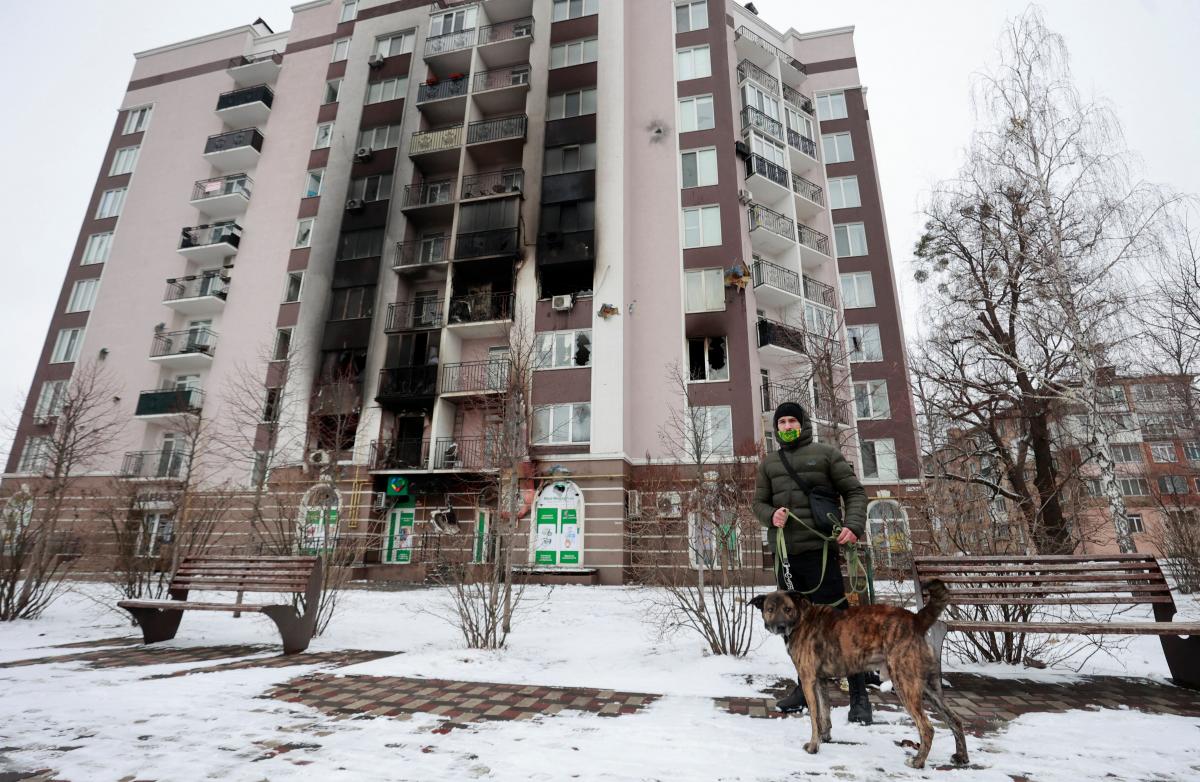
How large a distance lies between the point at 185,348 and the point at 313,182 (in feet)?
34.0

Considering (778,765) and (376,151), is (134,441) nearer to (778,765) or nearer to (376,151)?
(376,151)

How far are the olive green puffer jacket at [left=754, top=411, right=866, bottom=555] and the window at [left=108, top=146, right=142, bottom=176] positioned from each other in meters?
43.4

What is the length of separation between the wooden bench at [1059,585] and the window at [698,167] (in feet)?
73.0

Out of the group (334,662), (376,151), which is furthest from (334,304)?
(334,662)

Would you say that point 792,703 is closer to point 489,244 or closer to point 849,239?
point 489,244

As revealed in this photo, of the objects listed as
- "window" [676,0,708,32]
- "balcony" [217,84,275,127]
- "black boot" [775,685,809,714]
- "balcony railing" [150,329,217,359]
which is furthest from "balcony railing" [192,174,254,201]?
"black boot" [775,685,809,714]

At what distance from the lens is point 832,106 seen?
1235 inches

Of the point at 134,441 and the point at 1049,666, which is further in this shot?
the point at 134,441

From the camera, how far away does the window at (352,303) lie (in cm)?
2492

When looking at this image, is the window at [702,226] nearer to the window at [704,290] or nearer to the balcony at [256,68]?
the window at [704,290]

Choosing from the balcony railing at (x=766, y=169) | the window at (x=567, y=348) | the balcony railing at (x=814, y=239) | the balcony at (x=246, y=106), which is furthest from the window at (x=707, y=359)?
the balcony at (x=246, y=106)

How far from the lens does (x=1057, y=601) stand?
4.90 m

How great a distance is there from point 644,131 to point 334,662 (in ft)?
82.9

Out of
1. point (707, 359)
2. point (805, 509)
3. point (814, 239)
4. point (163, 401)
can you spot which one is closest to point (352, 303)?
point (163, 401)
